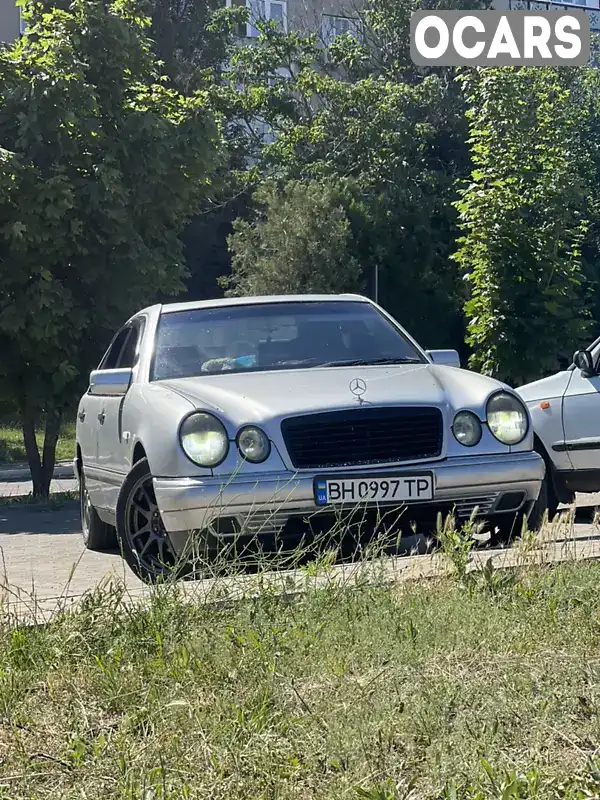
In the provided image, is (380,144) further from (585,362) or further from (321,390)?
(321,390)

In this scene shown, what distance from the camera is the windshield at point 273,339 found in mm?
7918

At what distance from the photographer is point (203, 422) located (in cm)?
672

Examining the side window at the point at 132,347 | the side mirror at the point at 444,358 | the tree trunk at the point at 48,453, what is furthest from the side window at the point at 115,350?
the tree trunk at the point at 48,453

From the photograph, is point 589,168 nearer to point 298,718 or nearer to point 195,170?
point 195,170

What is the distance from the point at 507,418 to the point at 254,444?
1.40m

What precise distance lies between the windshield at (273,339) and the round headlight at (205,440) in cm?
112

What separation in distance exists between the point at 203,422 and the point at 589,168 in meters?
31.0

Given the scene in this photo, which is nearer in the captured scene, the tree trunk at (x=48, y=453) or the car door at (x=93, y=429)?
the car door at (x=93, y=429)

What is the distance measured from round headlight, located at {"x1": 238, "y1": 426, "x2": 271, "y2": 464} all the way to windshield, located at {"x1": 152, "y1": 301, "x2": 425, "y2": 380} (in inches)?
45.9

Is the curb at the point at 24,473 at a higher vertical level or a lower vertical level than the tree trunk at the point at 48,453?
lower

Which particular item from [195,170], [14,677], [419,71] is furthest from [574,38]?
[14,677]

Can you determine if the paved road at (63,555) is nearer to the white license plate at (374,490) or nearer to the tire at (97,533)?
the tire at (97,533)

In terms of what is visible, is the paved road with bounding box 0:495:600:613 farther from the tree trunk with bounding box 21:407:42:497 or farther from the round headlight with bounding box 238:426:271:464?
the tree trunk with bounding box 21:407:42:497

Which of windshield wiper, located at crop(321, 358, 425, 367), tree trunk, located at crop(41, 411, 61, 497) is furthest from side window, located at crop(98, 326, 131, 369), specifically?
tree trunk, located at crop(41, 411, 61, 497)
